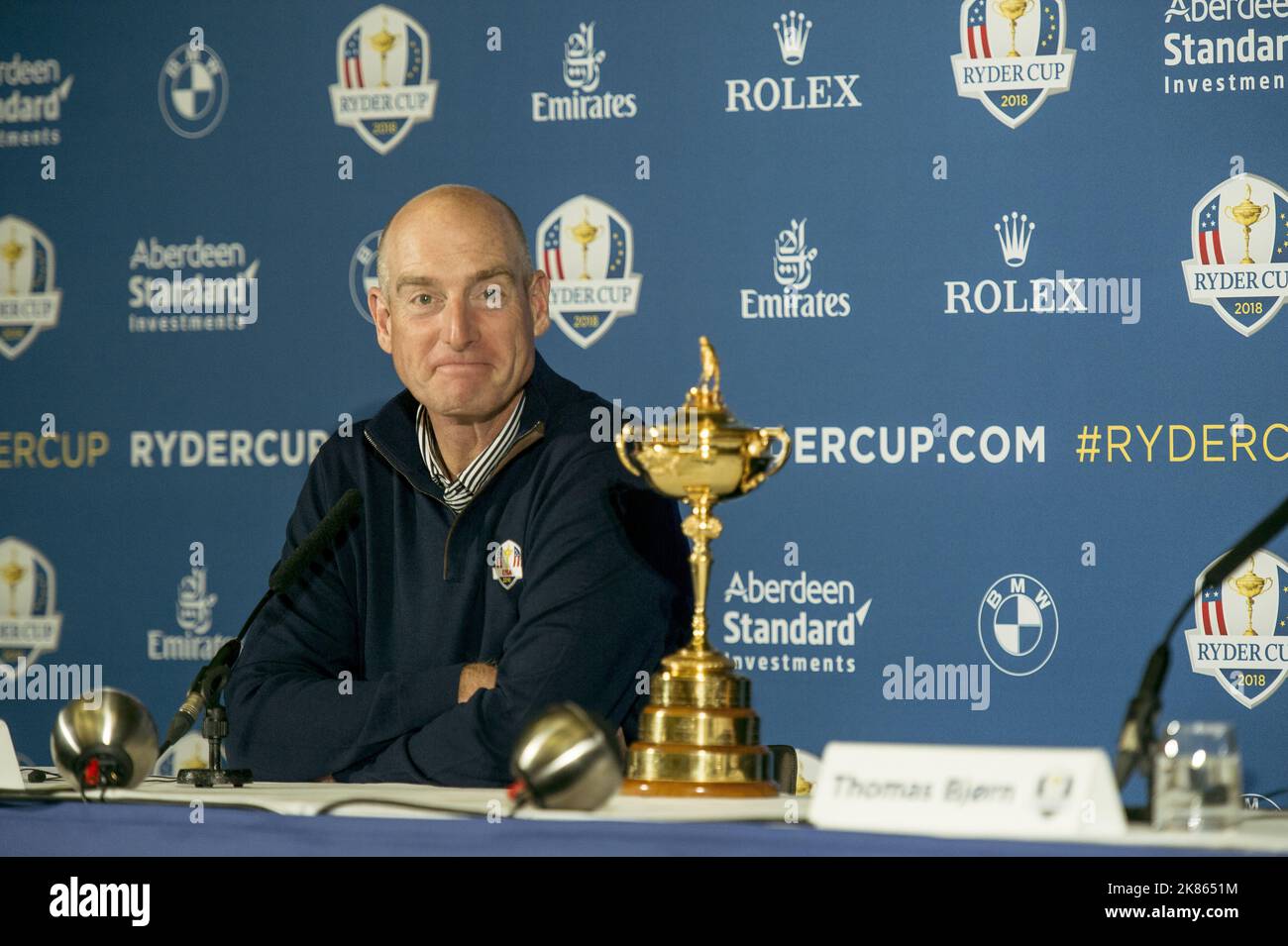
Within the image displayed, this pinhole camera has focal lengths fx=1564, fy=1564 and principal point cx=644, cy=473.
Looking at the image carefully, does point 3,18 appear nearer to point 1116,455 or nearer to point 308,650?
point 308,650

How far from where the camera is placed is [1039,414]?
10.9 ft

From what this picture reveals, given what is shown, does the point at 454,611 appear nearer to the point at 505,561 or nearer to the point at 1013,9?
the point at 505,561

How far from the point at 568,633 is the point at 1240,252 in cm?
175

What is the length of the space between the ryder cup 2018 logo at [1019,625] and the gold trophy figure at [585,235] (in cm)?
119

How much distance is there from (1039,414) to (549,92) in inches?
53.9

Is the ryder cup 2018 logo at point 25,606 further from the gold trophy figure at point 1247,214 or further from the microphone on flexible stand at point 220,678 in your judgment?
the gold trophy figure at point 1247,214

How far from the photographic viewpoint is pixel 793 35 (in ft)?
11.6

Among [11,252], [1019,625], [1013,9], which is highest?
[1013,9]

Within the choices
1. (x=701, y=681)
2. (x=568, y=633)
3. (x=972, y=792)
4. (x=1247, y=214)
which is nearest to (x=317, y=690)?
(x=568, y=633)

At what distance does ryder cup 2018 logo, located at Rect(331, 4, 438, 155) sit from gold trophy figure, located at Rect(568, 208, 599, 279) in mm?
479
